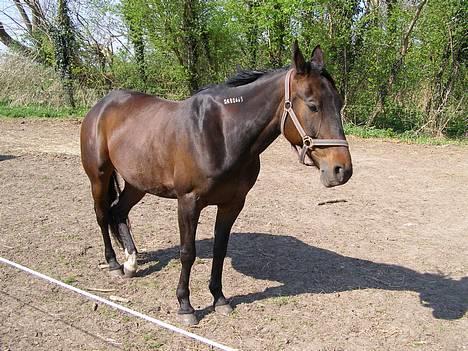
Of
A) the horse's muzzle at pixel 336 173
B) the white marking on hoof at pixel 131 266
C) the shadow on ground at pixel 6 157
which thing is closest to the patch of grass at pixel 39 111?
the shadow on ground at pixel 6 157

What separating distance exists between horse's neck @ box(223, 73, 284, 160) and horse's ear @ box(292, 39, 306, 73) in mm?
213

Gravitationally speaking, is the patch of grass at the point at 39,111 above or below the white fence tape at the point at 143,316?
above

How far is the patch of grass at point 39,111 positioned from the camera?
1504 cm

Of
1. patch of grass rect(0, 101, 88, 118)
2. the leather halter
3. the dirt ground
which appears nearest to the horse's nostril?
the leather halter

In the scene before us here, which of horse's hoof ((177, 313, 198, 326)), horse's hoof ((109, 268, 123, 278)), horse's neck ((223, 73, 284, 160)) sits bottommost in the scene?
horse's hoof ((177, 313, 198, 326))

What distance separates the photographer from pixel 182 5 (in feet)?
49.8

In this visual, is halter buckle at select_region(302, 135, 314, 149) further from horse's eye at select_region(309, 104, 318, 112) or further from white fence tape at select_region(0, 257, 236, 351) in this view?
white fence tape at select_region(0, 257, 236, 351)

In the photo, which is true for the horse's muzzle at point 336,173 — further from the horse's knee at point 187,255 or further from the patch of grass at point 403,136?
the patch of grass at point 403,136

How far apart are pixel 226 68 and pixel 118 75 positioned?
4.43 meters

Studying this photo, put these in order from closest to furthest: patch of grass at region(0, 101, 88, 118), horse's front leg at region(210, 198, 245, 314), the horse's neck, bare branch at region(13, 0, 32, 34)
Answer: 1. the horse's neck
2. horse's front leg at region(210, 198, 245, 314)
3. patch of grass at region(0, 101, 88, 118)
4. bare branch at region(13, 0, 32, 34)

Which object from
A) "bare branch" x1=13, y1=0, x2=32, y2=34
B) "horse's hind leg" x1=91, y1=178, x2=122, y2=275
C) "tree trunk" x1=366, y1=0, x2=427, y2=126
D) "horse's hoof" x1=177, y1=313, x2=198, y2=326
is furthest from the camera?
"bare branch" x1=13, y1=0, x2=32, y2=34

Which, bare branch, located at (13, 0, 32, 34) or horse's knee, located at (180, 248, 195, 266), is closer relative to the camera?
horse's knee, located at (180, 248, 195, 266)

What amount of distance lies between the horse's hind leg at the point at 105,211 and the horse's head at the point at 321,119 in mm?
2261

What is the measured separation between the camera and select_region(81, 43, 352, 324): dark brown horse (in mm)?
2967
